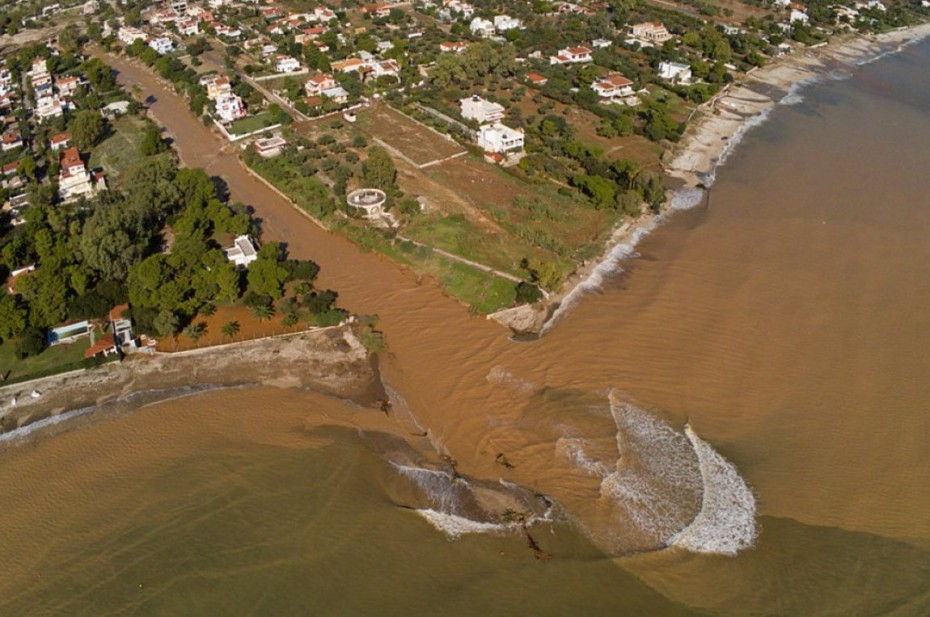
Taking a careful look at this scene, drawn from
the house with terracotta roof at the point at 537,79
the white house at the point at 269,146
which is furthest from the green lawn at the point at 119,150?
the house with terracotta roof at the point at 537,79

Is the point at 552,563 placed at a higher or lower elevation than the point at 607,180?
lower

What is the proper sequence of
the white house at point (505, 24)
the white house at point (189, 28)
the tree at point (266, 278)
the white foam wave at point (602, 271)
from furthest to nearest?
the white house at point (189, 28), the white house at point (505, 24), the white foam wave at point (602, 271), the tree at point (266, 278)

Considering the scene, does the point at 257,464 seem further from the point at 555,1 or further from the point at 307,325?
the point at 555,1

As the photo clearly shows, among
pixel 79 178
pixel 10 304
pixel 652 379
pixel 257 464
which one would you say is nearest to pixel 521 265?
pixel 652 379

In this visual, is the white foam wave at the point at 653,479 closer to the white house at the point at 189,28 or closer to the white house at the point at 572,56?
the white house at the point at 572,56

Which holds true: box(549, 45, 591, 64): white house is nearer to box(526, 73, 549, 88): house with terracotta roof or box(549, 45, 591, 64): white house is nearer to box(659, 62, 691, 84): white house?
box(526, 73, 549, 88): house with terracotta roof

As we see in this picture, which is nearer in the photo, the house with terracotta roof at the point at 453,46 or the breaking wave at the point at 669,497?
the breaking wave at the point at 669,497

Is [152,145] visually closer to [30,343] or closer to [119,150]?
[119,150]
